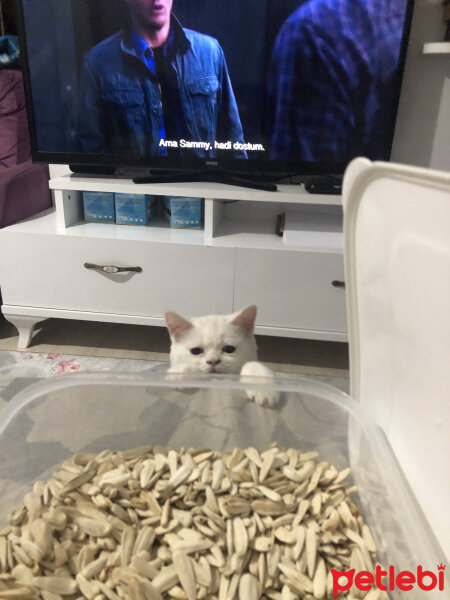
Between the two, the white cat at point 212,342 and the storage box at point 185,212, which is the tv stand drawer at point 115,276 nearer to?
the storage box at point 185,212

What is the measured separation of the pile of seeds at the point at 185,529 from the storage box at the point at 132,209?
44.3 inches

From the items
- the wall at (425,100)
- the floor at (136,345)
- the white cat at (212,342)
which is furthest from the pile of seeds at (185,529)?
the wall at (425,100)

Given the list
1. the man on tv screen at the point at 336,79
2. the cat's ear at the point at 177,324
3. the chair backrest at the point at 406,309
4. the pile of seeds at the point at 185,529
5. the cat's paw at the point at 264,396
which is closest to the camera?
the chair backrest at the point at 406,309

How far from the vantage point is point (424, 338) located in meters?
0.47

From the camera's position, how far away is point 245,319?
1089 millimetres

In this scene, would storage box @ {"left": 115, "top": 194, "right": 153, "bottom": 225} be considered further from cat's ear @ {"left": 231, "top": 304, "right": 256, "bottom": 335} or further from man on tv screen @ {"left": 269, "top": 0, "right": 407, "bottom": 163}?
cat's ear @ {"left": 231, "top": 304, "right": 256, "bottom": 335}

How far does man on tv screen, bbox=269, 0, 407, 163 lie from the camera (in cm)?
144

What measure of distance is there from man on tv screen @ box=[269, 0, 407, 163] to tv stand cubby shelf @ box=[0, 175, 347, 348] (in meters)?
0.19

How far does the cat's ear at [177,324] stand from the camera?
1.07 meters

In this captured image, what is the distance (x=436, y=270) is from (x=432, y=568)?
0.97 feet

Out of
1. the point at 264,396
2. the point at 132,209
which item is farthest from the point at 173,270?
the point at 264,396

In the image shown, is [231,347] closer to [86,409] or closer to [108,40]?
[86,409]

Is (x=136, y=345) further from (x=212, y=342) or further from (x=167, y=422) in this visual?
(x=167, y=422)

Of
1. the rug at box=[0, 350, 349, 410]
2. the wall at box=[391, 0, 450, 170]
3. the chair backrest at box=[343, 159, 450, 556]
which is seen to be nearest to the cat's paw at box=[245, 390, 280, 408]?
the chair backrest at box=[343, 159, 450, 556]
